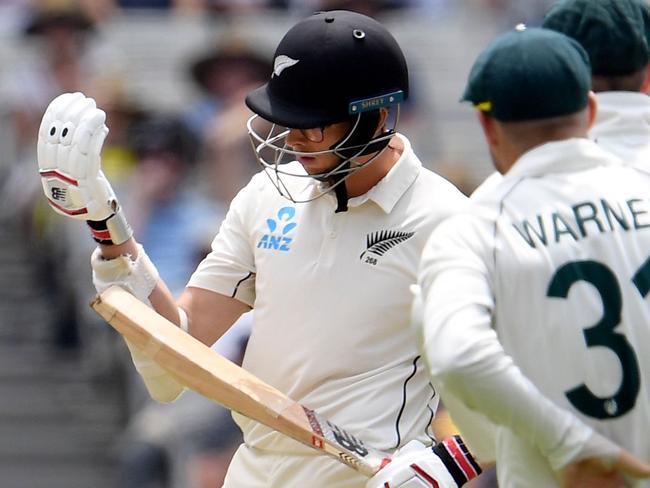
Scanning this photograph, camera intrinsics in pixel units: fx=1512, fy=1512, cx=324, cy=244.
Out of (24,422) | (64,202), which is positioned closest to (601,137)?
(64,202)

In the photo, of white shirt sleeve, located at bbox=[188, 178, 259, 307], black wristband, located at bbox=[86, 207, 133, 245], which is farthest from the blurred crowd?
black wristband, located at bbox=[86, 207, 133, 245]

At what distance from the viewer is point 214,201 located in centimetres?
869

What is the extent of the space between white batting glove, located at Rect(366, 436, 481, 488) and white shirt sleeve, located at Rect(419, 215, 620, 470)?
658 mm

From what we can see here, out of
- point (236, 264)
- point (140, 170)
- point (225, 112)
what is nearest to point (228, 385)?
point (236, 264)

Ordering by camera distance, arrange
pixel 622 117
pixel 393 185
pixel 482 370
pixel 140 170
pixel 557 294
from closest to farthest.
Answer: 1. pixel 482 370
2. pixel 557 294
3. pixel 622 117
4. pixel 393 185
5. pixel 140 170

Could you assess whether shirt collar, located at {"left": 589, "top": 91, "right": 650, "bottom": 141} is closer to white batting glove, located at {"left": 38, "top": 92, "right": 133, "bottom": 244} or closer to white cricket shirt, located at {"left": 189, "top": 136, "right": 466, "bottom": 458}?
white cricket shirt, located at {"left": 189, "top": 136, "right": 466, "bottom": 458}

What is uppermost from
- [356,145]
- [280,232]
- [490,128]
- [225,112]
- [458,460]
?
[490,128]

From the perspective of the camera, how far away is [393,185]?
3.94 meters

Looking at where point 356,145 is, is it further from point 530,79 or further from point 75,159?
point 530,79

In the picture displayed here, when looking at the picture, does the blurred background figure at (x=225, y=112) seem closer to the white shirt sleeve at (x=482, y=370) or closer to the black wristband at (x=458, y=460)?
the black wristband at (x=458, y=460)

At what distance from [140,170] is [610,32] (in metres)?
5.22

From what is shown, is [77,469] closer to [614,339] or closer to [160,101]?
[160,101]

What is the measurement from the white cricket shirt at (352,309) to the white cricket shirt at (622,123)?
19.0 inches

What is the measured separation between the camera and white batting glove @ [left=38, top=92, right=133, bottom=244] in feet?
12.3
